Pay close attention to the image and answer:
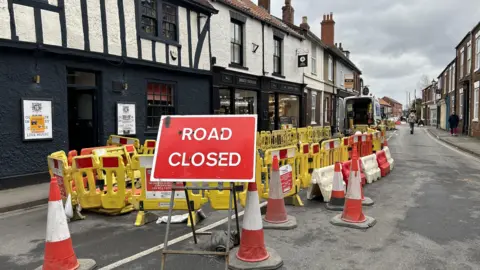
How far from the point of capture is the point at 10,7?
7934 millimetres

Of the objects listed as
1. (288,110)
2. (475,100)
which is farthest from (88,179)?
(475,100)

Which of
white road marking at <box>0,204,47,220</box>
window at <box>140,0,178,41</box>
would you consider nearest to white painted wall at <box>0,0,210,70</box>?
window at <box>140,0,178,41</box>

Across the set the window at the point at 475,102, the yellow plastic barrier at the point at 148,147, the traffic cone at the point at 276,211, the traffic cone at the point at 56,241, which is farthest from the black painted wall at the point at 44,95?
the window at the point at 475,102

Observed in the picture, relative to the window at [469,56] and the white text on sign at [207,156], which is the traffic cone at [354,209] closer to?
the white text on sign at [207,156]

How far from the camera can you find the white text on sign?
3.85 meters

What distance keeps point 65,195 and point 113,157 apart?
1.13 metres

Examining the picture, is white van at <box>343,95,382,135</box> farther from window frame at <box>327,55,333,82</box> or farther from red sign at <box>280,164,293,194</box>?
red sign at <box>280,164,293,194</box>

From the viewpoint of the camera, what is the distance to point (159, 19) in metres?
11.9

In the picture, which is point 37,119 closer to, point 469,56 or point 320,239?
point 320,239

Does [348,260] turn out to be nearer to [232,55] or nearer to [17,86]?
[17,86]

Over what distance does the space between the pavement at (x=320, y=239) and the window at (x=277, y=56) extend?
1357 centimetres

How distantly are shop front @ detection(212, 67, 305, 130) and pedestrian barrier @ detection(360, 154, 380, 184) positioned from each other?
289 inches

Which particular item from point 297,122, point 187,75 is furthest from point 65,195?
point 297,122

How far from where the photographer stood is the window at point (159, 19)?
11.6 meters
